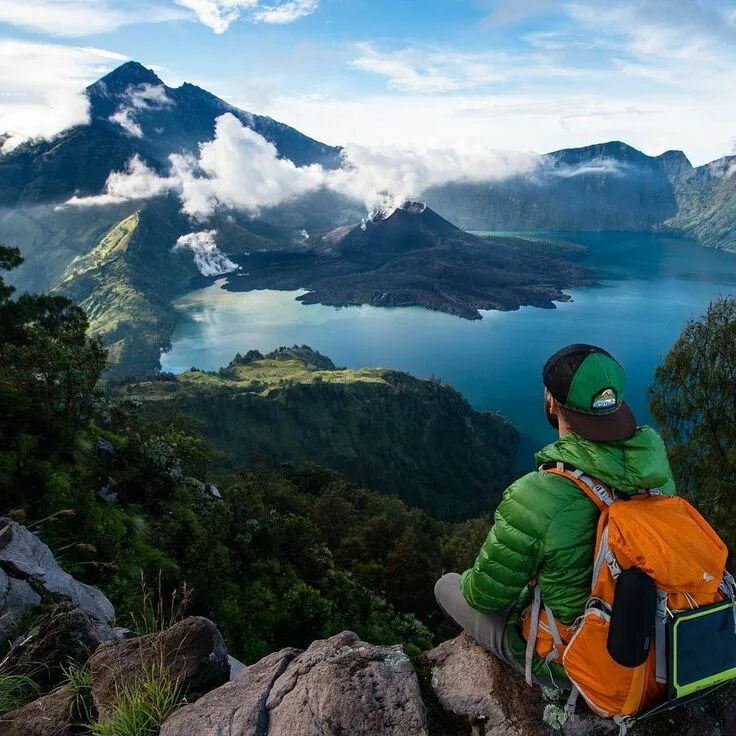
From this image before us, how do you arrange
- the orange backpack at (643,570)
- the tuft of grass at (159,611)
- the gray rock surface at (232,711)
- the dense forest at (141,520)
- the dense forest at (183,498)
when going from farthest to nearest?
the dense forest at (183,498) < the dense forest at (141,520) < the tuft of grass at (159,611) < the gray rock surface at (232,711) < the orange backpack at (643,570)

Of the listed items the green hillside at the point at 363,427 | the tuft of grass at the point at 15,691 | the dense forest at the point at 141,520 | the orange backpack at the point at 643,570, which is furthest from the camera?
the green hillside at the point at 363,427

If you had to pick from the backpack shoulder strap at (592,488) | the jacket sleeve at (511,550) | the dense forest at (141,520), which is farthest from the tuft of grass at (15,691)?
the backpack shoulder strap at (592,488)

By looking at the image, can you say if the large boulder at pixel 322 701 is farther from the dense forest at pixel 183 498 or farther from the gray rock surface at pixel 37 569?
the gray rock surface at pixel 37 569

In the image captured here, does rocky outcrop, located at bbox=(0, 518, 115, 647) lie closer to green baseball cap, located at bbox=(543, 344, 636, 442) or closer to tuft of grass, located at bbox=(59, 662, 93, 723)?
tuft of grass, located at bbox=(59, 662, 93, 723)

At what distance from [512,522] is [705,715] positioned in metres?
1.86

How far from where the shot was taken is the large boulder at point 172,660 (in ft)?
13.5

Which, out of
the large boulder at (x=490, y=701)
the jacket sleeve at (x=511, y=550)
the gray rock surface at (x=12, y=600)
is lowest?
the gray rock surface at (x=12, y=600)

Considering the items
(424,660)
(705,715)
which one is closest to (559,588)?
(705,715)

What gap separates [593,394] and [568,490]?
584 millimetres

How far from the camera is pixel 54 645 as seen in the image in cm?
502

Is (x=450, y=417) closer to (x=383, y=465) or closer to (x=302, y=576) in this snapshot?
(x=383, y=465)

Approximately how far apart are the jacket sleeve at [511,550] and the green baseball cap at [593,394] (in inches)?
19.4

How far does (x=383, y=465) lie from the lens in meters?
132

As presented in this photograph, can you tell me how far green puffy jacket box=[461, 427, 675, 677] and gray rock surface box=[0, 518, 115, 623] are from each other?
5106mm
